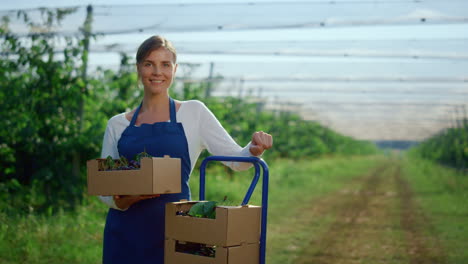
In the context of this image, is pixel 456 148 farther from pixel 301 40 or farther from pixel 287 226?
pixel 287 226

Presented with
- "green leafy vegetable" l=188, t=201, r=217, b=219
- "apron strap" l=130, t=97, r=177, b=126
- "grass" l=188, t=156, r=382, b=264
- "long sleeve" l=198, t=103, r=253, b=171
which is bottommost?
"grass" l=188, t=156, r=382, b=264

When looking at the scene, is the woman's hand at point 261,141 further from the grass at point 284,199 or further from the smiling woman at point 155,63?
the grass at point 284,199

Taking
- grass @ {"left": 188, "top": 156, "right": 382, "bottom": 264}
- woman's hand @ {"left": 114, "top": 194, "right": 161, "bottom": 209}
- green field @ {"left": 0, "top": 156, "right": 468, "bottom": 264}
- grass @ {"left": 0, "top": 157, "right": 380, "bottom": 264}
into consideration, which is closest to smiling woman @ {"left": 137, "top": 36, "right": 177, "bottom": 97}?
woman's hand @ {"left": 114, "top": 194, "right": 161, "bottom": 209}

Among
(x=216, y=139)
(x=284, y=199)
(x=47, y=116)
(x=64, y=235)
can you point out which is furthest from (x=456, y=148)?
(x=216, y=139)

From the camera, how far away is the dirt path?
5.36m

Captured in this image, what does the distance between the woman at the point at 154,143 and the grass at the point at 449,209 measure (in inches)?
138

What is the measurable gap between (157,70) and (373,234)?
4.71m

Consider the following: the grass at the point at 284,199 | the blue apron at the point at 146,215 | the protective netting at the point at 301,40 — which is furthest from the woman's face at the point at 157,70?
the protective netting at the point at 301,40

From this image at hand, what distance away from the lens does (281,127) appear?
53.6 feet

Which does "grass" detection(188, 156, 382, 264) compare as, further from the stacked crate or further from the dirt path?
the stacked crate

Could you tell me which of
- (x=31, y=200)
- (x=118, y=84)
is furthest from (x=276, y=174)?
(x=31, y=200)

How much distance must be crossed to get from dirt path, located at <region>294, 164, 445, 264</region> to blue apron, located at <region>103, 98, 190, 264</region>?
300 cm

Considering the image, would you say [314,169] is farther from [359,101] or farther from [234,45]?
[234,45]

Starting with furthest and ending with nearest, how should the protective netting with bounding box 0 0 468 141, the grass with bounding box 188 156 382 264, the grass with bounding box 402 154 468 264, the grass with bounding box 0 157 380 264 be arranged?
the protective netting with bounding box 0 0 468 141, the grass with bounding box 188 156 382 264, the grass with bounding box 402 154 468 264, the grass with bounding box 0 157 380 264
